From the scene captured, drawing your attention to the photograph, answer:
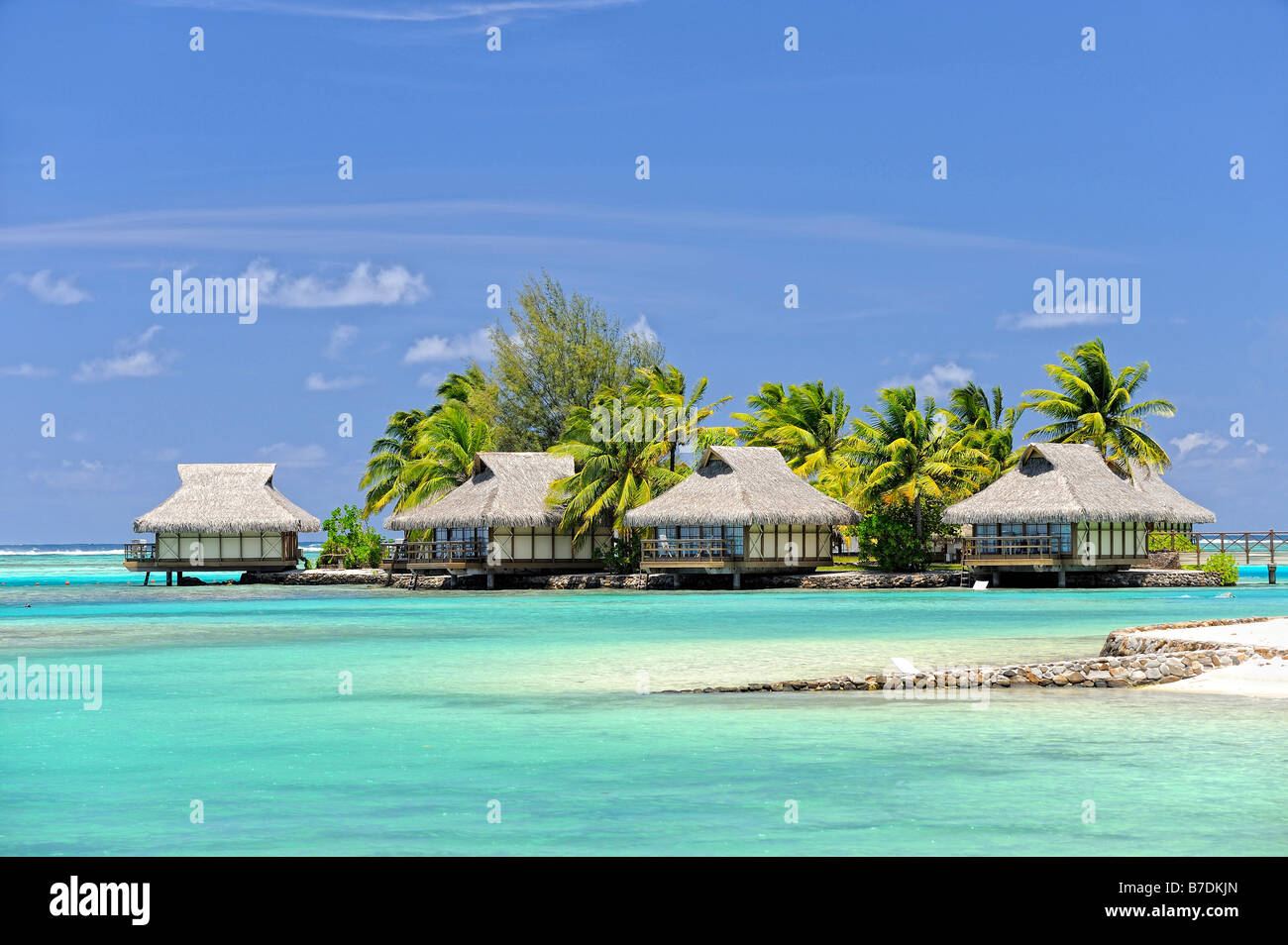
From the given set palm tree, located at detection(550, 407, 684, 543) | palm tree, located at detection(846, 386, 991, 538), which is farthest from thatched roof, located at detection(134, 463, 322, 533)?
palm tree, located at detection(846, 386, 991, 538)

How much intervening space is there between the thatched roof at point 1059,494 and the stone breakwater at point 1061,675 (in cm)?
2588

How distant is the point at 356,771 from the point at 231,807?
1.42 metres

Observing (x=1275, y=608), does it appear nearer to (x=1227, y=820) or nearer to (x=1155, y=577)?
(x=1155, y=577)

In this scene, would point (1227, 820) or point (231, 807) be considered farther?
point (231, 807)

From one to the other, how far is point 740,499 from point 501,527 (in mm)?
8618

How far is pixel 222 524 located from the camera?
166ft

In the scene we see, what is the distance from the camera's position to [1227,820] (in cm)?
848

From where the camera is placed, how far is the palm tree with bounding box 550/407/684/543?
44.6m

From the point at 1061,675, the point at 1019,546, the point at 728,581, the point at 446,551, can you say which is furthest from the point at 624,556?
the point at 1061,675

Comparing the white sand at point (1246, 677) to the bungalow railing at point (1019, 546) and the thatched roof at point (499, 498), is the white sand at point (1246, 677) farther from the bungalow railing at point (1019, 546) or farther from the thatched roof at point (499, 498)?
the thatched roof at point (499, 498)

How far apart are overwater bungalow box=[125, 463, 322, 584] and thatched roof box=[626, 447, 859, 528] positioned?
51.9 feet

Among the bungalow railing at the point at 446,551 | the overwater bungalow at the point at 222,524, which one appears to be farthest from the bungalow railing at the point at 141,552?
the bungalow railing at the point at 446,551
